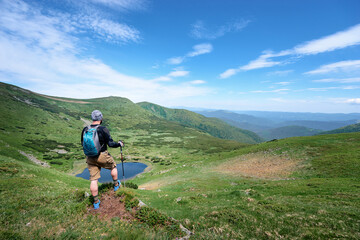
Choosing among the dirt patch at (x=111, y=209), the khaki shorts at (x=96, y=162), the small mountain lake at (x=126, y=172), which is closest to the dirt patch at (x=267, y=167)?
the dirt patch at (x=111, y=209)

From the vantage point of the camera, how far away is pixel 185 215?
468 inches

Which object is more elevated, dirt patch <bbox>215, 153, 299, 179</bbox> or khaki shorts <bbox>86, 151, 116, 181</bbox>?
khaki shorts <bbox>86, 151, 116, 181</bbox>

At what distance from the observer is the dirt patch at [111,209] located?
28.4 ft

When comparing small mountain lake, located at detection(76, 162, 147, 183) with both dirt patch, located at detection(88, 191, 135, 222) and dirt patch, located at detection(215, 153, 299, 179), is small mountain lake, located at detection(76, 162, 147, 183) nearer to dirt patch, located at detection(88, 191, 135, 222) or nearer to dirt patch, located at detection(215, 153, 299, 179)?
dirt patch, located at detection(215, 153, 299, 179)

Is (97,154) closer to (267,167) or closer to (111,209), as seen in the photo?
(111,209)

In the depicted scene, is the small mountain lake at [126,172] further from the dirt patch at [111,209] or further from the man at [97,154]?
the man at [97,154]

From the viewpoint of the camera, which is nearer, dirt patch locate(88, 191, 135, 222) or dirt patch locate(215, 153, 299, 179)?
dirt patch locate(88, 191, 135, 222)

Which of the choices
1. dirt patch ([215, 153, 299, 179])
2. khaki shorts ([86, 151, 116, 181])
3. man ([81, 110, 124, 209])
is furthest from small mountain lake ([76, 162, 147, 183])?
khaki shorts ([86, 151, 116, 181])

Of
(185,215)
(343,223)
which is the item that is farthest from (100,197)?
(343,223)

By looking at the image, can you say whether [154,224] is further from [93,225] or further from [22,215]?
[22,215]

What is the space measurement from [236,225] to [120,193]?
7.97 meters

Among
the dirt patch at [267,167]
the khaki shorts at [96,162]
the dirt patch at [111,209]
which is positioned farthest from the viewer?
the dirt patch at [267,167]

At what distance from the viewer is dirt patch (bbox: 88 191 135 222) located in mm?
8659

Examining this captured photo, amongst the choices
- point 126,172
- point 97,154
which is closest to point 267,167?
point 97,154
